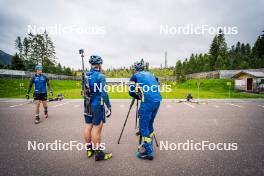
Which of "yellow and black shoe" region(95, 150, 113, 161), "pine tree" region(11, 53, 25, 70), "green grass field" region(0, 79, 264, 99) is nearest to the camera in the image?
"yellow and black shoe" region(95, 150, 113, 161)

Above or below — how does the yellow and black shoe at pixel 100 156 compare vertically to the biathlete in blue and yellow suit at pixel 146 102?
below

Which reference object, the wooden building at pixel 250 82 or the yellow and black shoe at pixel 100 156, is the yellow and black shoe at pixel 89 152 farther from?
the wooden building at pixel 250 82

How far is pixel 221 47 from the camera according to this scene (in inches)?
2256

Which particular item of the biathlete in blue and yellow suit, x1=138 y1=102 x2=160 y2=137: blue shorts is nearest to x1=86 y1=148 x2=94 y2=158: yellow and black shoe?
the biathlete in blue and yellow suit

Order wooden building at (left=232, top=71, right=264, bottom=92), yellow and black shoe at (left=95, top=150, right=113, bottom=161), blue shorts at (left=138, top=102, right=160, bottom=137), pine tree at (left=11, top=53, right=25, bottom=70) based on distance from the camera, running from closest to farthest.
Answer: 1. yellow and black shoe at (left=95, top=150, right=113, bottom=161)
2. blue shorts at (left=138, top=102, right=160, bottom=137)
3. wooden building at (left=232, top=71, right=264, bottom=92)
4. pine tree at (left=11, top=53, right=25, bottom=70)

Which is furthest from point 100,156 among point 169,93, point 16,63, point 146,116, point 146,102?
point 16,63

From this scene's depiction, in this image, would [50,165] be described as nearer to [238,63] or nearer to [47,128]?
[47,128]

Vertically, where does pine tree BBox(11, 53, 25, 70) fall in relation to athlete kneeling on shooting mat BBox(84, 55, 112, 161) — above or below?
above

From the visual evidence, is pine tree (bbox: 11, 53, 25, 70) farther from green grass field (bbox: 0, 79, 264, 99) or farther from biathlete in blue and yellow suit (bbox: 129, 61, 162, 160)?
biathlete in blue and yellow suit (bbox: 129, 61, 162, 160)

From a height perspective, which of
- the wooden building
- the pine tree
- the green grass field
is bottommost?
the green grass field

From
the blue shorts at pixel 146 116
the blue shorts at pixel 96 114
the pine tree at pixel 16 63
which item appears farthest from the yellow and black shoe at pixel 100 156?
the pine tree at pixel 16 63

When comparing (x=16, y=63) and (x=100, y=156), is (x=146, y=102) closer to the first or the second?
(x=100, y=156)

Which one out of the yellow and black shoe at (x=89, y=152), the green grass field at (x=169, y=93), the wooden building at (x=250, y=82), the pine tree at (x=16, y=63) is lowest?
the yellow and black shoe at (x=89, y=152)

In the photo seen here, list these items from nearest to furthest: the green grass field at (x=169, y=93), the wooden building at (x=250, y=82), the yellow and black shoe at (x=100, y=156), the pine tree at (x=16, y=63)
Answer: the yellow and black shoe at (x=100, y=156), the green grass field at (x=169, y=93), the wooden building at (x=250, y=82), the pine tree at (x=16, y=63)
